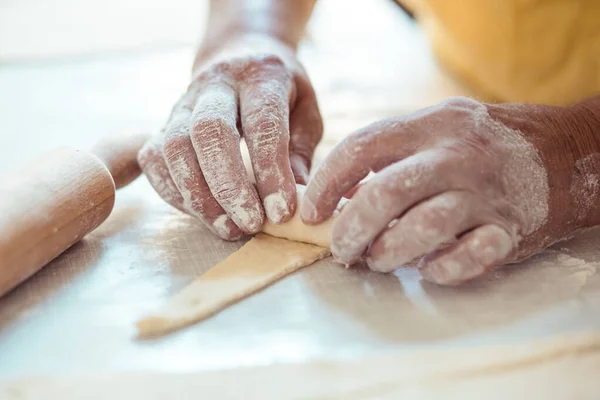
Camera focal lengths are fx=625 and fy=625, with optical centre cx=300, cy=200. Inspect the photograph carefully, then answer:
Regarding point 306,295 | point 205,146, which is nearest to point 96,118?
point 205,146

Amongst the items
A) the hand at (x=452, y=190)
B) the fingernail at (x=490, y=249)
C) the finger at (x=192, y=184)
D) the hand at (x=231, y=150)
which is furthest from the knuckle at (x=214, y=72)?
the fingernail at (x=490, y=249)

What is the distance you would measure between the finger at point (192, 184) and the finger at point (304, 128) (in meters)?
0.22

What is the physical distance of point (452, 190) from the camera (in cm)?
95

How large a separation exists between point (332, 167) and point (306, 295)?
0.21 metres

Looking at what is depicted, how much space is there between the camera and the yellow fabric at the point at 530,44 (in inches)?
59.3

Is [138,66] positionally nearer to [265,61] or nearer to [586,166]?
[265,61]

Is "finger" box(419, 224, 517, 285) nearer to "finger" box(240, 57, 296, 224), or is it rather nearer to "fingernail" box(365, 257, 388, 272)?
"fingernail" box(365, 257, 388, 272)

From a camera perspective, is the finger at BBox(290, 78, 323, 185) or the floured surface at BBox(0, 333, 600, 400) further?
the finger at BBox(290, 78, 323, 185)

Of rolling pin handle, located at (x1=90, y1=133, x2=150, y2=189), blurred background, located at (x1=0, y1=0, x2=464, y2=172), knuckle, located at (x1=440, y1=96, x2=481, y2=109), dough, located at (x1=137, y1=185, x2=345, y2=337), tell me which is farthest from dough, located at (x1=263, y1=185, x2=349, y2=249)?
blurred background, located at (x1=0, y1=0, x2=464, y2=172)

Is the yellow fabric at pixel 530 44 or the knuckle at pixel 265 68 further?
the yellow fabric at pixel 530 44

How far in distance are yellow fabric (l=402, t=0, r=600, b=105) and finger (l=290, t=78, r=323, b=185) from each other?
1.75ft

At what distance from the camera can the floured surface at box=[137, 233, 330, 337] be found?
94cm

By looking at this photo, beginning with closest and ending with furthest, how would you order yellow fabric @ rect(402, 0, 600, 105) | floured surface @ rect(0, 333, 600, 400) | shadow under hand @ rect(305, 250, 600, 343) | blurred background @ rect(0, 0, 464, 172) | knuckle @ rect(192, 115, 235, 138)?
floured surface @ rect(0, 333, 600, 400), shadow under hand @ rect(305, 250, 600, 343), knuckle @ rect(192, 115, 235, 138), yellow fabric @ rect(402, 0, 600, 105), blurred background @ rect(0, 0, 464, 172)

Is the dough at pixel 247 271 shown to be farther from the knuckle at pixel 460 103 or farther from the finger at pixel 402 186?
the knuckle at pixel 460 103
